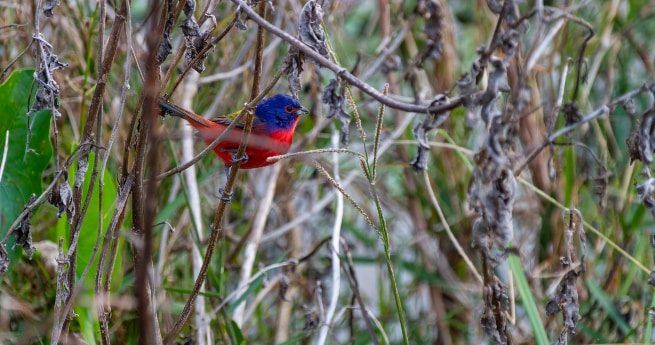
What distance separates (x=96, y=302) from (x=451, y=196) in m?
2.56

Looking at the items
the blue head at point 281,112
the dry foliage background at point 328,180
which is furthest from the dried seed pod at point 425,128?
the blue head at point 281,112

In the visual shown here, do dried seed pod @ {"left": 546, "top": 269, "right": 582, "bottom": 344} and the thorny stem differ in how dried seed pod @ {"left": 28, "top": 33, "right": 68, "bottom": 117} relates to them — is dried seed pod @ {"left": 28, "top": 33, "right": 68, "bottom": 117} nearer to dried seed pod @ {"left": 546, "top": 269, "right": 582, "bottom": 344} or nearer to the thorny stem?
the thorny stem

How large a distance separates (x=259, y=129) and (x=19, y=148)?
797 mm

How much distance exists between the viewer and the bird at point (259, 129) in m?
2.53

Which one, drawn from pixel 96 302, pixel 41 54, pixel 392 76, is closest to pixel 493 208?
pixel 96 302

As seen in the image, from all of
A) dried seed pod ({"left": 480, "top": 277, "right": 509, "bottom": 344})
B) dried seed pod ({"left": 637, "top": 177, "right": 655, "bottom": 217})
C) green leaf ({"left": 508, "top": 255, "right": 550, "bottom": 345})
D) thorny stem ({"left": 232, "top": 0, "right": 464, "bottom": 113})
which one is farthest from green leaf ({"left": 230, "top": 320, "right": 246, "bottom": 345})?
dried seed pod ({"left": 637, "top": 177, "right": 655, "bottom": 217})

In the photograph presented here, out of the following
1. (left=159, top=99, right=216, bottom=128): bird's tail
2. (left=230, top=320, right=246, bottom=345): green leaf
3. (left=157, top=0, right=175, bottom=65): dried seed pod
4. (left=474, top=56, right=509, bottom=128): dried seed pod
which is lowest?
(left=230, top=320, right=246, bottom=345): green leaf

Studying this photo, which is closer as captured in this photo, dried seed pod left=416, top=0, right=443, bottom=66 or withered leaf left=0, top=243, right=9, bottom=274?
withered leaf left=0, top=243, right=9, bottom=274

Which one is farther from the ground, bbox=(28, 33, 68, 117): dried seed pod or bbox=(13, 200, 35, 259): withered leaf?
bbox=(28, 33, 68, 117): dried seed pod

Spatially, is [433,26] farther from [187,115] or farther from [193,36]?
[187,115]

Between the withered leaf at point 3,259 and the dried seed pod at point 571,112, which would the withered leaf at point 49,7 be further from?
the dried seed pod at point 571,112

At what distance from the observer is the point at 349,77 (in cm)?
167

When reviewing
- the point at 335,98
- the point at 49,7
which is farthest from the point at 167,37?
the point at 335,98

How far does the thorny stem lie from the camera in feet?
5.15
